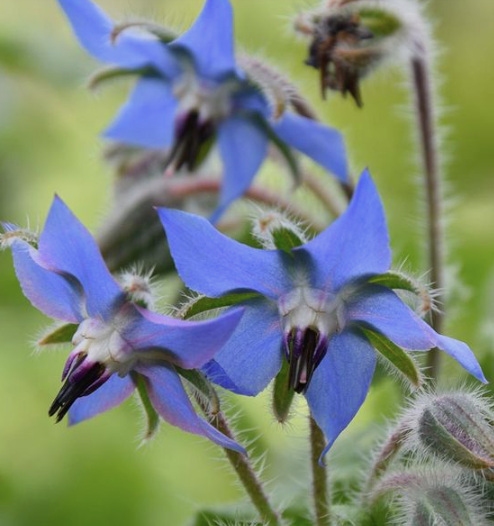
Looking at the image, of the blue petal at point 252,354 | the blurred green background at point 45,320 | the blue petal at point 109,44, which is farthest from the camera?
the blurred green background at point 45,320

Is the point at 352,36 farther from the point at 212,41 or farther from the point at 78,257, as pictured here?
the point at 78,257

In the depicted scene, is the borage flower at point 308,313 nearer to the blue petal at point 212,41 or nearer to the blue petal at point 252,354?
the blue petal at point 252,354

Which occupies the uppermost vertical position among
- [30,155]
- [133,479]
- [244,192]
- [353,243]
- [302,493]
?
[353,243]

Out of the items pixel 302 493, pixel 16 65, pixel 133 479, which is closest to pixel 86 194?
pixel 16 65

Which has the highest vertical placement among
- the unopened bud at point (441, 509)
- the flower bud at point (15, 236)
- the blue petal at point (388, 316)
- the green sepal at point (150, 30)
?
the green sepal at point (150, 30)

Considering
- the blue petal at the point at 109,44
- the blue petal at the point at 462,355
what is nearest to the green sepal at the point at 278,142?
the blue petal at the point at 109,44

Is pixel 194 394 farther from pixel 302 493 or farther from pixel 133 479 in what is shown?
pixel 133 479

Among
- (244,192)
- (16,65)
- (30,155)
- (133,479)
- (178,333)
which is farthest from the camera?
(30,155)
